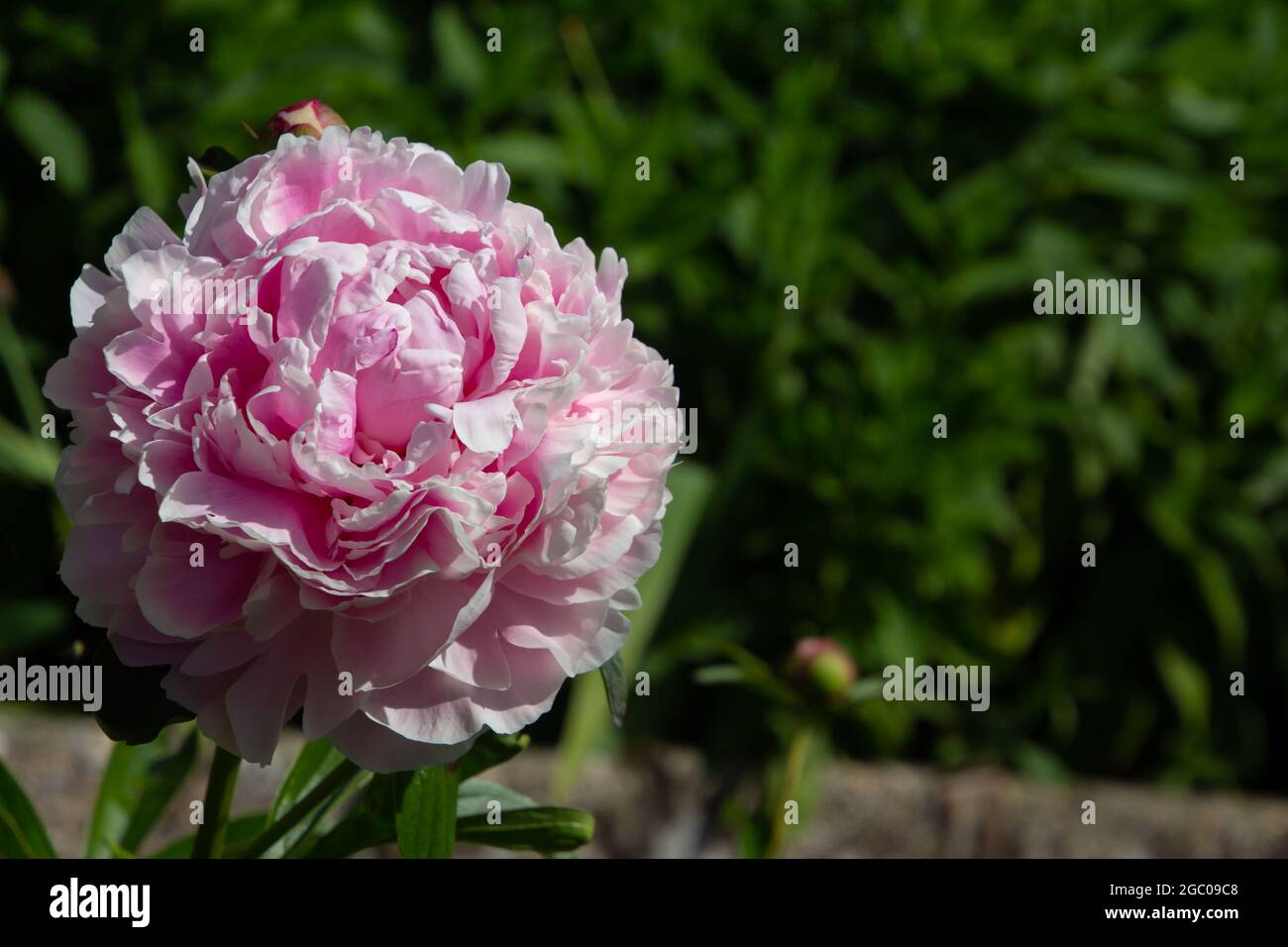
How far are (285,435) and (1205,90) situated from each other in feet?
5.41

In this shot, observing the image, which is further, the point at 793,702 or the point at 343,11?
the point at 343,11

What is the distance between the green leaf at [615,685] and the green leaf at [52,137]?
1184mm

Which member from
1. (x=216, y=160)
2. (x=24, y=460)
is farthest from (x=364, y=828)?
(x=24, y=460)

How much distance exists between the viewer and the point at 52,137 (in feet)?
4.84

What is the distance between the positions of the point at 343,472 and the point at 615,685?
0.16 m

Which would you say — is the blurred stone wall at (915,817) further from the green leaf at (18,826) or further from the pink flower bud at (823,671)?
the green leaf at (18,826)

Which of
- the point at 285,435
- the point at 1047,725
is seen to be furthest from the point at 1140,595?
the point at 285,435

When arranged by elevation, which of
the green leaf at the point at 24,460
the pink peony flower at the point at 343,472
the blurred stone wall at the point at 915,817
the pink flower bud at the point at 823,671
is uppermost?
the green leaf at the point at 24,460

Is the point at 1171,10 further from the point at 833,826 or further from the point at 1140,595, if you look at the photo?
the point at 833,826

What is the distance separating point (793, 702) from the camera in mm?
838

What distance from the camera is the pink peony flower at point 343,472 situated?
463 mm

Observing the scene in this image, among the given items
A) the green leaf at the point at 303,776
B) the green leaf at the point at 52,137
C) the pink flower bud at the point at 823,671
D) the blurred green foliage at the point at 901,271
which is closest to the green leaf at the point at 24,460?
the blurred green foliage at the point at 901,271

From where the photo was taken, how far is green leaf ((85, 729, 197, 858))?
2.35 feet

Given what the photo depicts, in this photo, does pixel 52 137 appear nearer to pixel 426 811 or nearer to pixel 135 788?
pixel 135 788
